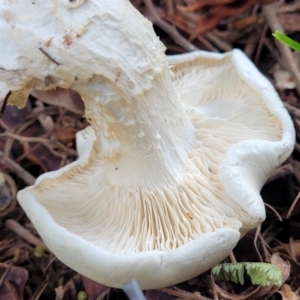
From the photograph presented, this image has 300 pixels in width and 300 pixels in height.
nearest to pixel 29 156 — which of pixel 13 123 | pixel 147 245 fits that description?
pixel 13 123

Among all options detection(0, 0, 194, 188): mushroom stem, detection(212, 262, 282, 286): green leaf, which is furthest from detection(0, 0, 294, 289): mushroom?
detection(212, 262, 282, 286): green leaf

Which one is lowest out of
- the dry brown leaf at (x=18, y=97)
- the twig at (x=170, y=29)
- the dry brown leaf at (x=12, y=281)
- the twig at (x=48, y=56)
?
the dry brown leaf at (x=12, y=281)

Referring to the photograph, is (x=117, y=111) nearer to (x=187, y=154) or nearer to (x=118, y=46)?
(x=118, y=46)

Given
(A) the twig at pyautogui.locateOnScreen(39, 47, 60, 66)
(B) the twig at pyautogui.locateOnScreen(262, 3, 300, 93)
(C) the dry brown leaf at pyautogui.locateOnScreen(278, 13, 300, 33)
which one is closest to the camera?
(A) the twig at pyautogui.locateOnScreen(39, 47, 60, 66)

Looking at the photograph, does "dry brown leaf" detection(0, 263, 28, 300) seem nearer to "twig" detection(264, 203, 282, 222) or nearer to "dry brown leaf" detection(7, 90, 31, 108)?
"dry brown leaf" detection(7, 90, 31, 108)

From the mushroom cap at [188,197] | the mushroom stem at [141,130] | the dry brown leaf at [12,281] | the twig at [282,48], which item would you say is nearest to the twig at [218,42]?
the twig at [282,48]

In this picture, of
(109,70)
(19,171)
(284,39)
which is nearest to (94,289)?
(19,171)

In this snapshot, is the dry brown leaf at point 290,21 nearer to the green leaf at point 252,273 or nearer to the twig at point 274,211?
the twig at point 274,211
